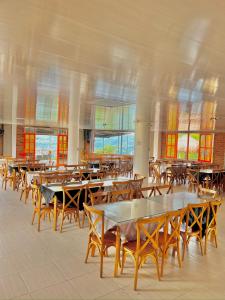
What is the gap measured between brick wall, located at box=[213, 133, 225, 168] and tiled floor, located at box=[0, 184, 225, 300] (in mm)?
8685

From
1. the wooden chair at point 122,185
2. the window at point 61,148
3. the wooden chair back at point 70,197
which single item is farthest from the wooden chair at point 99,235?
the window at point 61,148

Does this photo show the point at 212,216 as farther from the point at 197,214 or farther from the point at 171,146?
the point at 171,146

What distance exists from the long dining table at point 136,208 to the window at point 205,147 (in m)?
8.62

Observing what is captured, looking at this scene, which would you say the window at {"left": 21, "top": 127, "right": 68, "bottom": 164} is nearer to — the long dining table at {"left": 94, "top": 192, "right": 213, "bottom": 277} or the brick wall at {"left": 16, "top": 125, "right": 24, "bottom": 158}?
the brick wall at {"left": 16, "top": 125, "right": 24, "bottom": 158}

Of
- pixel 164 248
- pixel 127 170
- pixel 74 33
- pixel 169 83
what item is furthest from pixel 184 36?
pixel 127 170

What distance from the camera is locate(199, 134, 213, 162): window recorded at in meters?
12.0

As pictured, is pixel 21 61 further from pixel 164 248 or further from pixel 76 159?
pixel 76 159

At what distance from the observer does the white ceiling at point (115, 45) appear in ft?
5.67

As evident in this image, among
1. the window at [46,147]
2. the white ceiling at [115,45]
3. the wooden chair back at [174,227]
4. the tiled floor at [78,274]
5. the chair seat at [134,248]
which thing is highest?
the white ceiling at [115,45]

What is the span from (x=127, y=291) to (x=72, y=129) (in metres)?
6.12

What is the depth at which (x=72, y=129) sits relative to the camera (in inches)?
315

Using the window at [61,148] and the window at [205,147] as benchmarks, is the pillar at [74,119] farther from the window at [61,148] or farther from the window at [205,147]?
the window at [205,147]

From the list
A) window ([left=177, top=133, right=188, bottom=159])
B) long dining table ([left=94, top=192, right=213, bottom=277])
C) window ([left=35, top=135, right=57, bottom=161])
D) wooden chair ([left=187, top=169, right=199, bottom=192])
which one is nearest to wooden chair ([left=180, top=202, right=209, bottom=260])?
long dining table ([left=94, top=192, right=213, bottom=277])

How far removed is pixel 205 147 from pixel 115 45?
1096 cm
